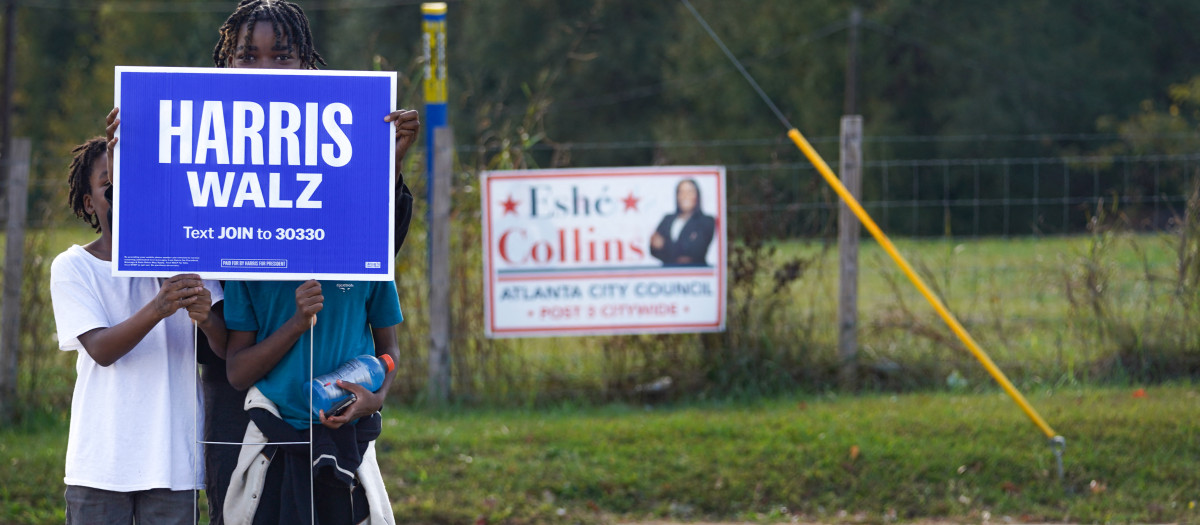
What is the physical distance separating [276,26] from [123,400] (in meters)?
1.08

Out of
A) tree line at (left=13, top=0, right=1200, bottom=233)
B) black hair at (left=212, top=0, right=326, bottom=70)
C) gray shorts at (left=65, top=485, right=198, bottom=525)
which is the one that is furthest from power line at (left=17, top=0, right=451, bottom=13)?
gray shorts at (left=65, top=485, right=198, bottom=525)

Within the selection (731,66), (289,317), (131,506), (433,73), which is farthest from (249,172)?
(731,66)

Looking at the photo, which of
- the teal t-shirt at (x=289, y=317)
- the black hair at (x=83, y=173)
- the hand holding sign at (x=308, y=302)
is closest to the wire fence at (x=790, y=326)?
the black hair at (x=83, y=173)

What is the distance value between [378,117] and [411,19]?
3964 cm

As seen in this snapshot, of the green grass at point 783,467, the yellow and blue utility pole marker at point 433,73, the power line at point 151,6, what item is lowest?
the green grass at point 783,467

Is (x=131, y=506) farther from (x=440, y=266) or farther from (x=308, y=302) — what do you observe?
(x=440, y=266)

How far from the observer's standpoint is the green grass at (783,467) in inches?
223

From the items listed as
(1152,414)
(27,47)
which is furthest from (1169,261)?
(27,47)

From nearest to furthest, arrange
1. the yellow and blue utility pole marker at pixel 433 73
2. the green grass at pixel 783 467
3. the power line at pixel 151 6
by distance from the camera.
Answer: the green grass at pixel 783 467, the yellow and blue utility pole marker at pixel 433 73, the power line at pixel 151 6

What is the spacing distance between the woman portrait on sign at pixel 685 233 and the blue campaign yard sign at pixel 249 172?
429cm

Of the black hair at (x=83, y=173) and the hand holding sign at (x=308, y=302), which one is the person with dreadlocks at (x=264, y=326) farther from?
the black hair at (x=83, y=173)

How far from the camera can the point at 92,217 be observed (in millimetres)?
3527

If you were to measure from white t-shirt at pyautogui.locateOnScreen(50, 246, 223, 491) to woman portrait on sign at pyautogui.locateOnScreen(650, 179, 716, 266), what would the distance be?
4267 mm

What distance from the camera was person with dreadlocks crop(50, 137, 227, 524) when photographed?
10.3 feet
